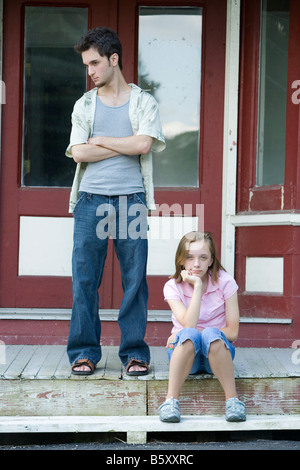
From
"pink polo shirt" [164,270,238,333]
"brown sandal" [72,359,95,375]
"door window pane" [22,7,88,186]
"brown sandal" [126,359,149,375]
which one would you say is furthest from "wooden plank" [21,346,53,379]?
"door window pane" [22,7,88,186]

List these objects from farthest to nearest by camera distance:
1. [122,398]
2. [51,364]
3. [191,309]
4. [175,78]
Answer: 1. [175,78]
2. [51,364]
3. [122,398]
4. [191,309]

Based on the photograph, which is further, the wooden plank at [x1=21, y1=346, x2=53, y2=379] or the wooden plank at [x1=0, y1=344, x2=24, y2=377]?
the wooden plank at [x1=0, y1=344, x2=24, y2=377]

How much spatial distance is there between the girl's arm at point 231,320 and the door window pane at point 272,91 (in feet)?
4.14

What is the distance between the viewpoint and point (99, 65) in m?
3.83

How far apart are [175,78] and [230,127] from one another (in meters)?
0.52

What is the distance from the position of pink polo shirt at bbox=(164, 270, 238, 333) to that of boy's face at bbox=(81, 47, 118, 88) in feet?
3.70

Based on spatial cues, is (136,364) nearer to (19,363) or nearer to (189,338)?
(189,338)

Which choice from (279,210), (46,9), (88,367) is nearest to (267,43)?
(279,210)

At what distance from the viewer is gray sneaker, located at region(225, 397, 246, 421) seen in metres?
3.63

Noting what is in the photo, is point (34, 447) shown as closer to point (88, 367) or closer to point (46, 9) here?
point (88, 367)

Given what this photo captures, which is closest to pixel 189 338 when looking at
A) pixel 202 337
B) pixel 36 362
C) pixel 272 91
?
pixel 202 337

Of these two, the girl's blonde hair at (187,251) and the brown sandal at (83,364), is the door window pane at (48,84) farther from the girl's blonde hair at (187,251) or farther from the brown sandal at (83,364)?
the brown sandal at (83,364)

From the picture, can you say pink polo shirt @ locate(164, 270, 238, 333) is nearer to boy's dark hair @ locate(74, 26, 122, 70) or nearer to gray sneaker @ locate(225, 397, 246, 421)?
gray sneaker @ locate(225, 397, 246, 421)

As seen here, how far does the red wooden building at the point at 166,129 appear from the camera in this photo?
16.0 feet
